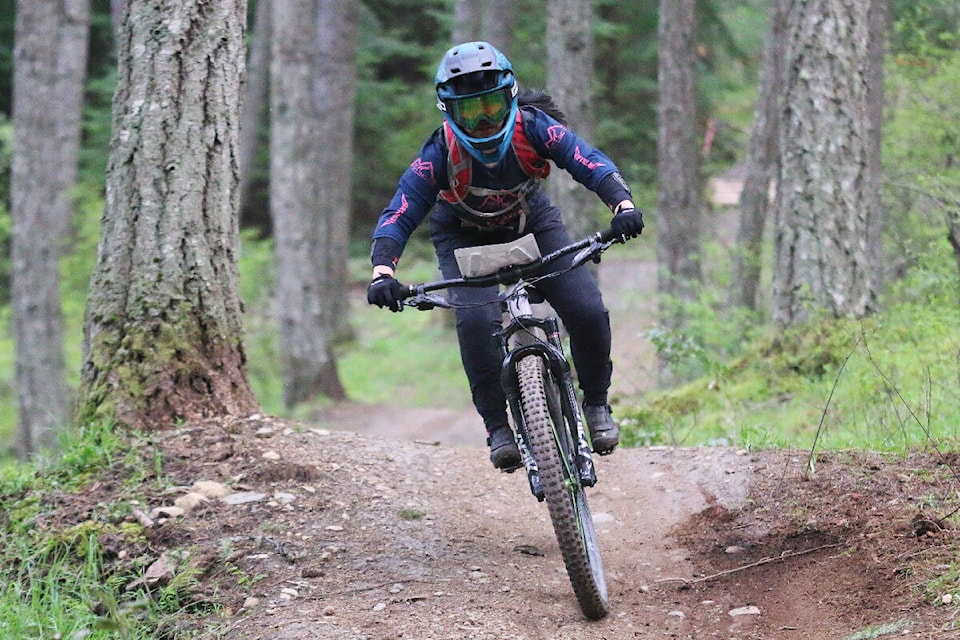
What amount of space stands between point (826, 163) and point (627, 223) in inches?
202

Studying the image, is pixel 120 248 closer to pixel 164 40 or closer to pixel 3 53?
pixel 164 40

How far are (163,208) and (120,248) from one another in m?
0.37

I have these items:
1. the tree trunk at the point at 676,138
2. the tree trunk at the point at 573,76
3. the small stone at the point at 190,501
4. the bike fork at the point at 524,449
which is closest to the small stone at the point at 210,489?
the small stone at the point at 190,501

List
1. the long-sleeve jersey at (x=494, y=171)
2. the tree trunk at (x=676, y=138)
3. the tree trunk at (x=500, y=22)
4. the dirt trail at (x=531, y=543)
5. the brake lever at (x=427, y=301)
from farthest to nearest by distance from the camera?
the tree trunk at (x=500, y=22), the tree trunk at (x=676, y=138), the long-sleeve jersey at (x=494, y=171), the brake lever at (x=427, y=301), the dirt trail at (x=531, y=543)

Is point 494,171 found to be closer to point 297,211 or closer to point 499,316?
point 499,316

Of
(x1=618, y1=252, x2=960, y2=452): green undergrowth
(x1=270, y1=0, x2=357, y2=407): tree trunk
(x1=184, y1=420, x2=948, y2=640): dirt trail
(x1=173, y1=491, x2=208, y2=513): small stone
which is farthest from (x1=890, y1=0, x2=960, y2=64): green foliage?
(x1=173, y1=491, x2=208, y2=513): small stone

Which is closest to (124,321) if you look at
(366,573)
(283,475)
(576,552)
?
(283,475)

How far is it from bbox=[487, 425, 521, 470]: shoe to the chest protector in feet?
3.59

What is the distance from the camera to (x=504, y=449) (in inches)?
205

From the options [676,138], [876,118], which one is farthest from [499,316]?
[876,118]

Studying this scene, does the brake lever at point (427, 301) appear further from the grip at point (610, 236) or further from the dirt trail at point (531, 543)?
the dirt trail at point (531, 543)

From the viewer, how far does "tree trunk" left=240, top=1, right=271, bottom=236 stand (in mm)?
24625

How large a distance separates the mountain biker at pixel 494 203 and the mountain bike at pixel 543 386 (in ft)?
0.50

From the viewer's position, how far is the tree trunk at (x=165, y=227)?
254 inches
